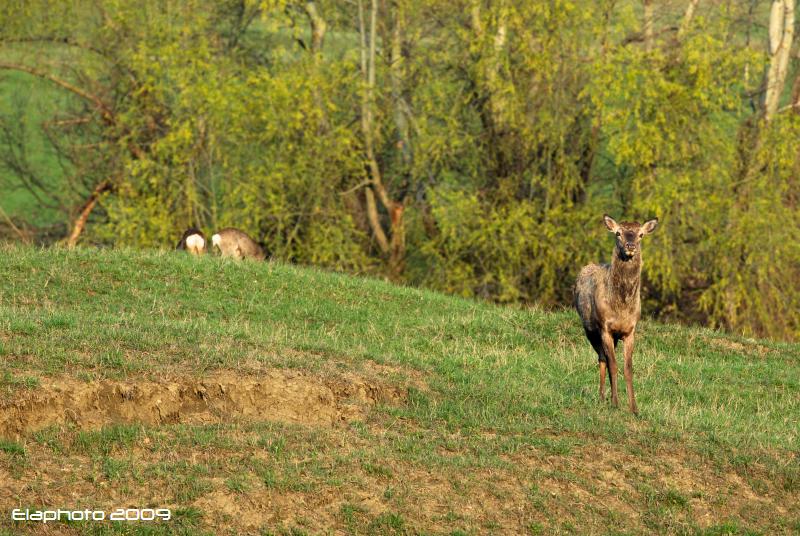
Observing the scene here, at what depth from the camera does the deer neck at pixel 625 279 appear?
1347 cm

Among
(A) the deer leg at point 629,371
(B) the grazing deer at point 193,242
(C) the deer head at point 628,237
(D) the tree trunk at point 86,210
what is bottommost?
(D) the tree trunk at point 86,210

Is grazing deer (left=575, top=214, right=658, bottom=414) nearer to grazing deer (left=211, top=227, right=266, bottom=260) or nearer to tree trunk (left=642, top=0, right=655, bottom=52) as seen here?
grazing deer (left=211, top=227, right=266, bottom=260)

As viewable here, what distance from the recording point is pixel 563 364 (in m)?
16.7

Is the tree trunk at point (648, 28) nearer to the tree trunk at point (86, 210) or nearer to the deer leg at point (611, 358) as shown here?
the tree trunk at point (86, 210)

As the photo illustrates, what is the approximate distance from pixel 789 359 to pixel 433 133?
14.2 m

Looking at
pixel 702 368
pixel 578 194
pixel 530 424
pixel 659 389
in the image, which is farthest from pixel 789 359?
pixel 578 194

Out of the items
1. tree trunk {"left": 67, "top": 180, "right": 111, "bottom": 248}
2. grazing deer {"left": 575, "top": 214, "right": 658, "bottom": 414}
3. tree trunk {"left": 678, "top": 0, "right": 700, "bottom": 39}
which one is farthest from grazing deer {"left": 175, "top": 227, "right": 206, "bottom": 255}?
tree trunk {"left": 678, "top": 0, "right": 700, "bottom": 39}

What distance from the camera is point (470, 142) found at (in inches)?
1241

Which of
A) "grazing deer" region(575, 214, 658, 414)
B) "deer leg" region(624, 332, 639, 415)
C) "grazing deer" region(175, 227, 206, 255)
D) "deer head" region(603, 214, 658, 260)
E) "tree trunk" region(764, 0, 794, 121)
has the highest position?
"tree trunk" region(764, 0, 794, 121)

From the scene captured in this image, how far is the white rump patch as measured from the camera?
2480 cm

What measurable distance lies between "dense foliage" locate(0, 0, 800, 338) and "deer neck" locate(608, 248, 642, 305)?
15.0 metres

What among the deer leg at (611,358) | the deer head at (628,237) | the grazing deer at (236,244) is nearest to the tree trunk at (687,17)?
the grazing deer at (236,244)

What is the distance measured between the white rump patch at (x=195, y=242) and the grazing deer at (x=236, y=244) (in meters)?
0.97

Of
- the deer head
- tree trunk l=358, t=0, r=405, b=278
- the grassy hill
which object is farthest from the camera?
tree trunk l=358, t=0, r=405, b=278
